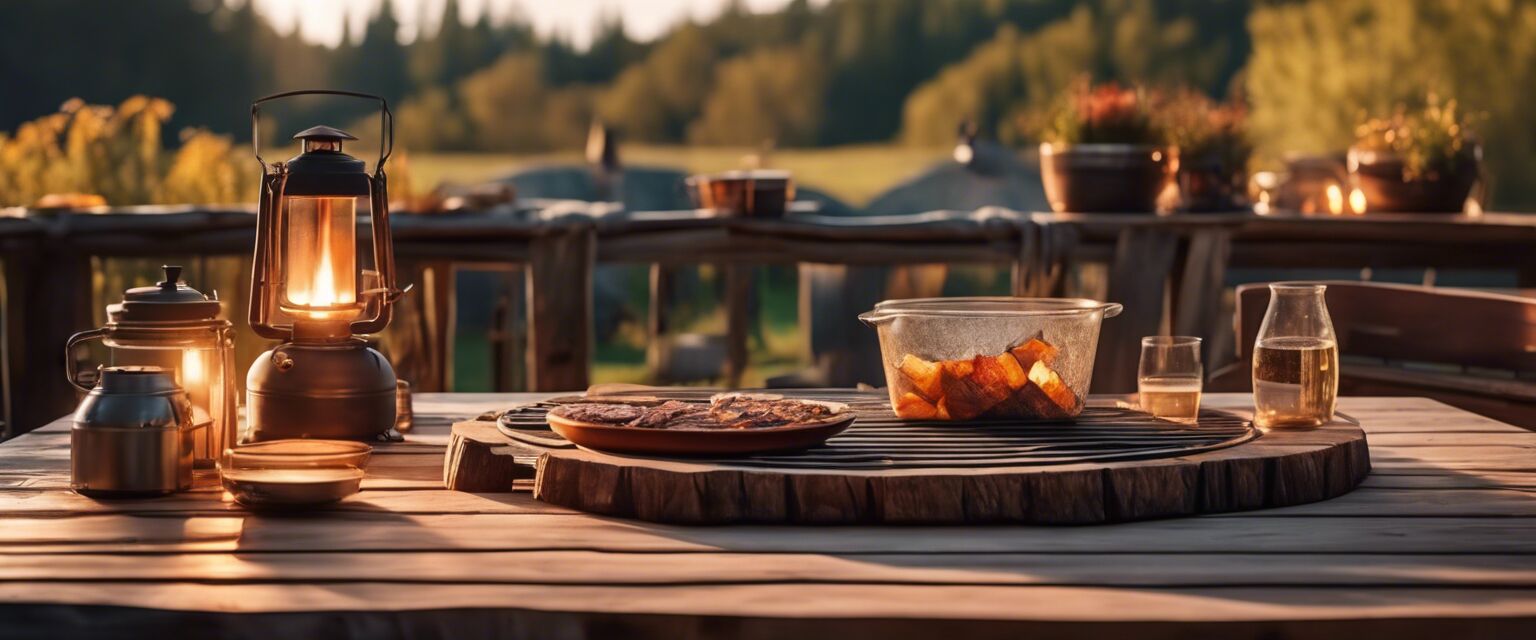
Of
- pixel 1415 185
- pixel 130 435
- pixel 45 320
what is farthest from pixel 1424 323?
pixel 45 320

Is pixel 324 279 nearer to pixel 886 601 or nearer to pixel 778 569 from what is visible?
pixel 778 569

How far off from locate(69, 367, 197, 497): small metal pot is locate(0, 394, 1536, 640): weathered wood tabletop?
0.03 meters

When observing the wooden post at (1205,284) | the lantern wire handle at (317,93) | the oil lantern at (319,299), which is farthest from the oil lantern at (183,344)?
the wooden post at (1205,284)

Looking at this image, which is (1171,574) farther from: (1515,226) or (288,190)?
(1515,226)

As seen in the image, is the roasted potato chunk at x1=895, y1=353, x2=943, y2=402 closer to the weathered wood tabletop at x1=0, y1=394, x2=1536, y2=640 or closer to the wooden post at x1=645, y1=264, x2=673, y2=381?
the weathered wood tabletop at x1=0, y1=394, x2=1536, y2=640

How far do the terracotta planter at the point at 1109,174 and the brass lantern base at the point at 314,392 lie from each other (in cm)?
349

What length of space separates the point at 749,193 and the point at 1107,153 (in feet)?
4.14

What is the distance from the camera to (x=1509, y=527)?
84.9 inches

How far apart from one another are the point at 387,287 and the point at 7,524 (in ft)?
2.74

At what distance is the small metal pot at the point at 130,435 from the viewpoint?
2311 millimetres

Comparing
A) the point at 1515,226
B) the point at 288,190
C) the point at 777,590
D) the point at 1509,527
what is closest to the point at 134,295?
the point at 288,190

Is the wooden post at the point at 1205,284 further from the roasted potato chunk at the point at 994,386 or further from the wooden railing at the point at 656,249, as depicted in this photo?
the roasted potato chunk at the point at 994,386

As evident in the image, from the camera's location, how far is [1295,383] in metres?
2.62

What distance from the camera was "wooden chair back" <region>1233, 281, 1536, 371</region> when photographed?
153 inches
